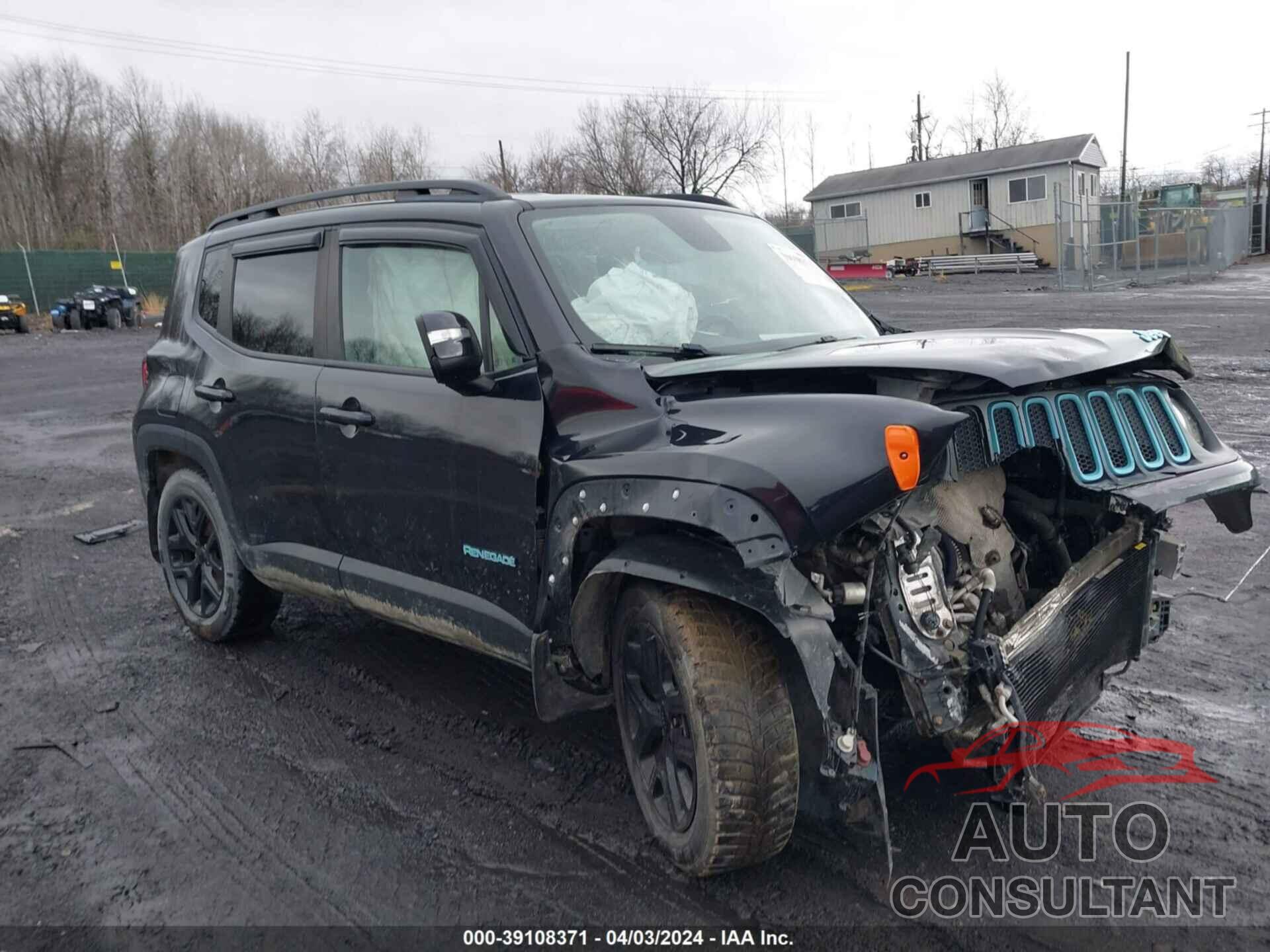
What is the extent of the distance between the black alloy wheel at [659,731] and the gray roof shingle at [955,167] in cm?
4761

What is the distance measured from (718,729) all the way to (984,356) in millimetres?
1252

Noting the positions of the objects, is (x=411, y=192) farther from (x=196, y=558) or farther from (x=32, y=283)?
(x=32, y=283)

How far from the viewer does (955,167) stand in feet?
160

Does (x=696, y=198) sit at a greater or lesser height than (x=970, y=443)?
greater

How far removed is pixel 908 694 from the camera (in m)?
2.73

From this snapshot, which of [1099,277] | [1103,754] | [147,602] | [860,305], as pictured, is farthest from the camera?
[1099,277]

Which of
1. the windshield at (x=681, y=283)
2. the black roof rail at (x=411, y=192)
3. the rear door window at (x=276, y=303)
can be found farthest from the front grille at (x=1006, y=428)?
the rear door window at (x=276, y=303)

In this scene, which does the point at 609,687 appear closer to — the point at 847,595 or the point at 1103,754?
the point at 847,595

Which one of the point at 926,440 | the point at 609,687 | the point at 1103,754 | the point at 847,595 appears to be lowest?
the point at 1103,754

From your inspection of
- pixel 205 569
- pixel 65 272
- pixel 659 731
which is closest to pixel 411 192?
pixel 205 569

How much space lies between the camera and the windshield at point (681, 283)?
11.8 ft

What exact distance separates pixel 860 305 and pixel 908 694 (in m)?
2.42

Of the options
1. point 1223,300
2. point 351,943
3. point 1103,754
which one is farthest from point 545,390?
point 1223,300

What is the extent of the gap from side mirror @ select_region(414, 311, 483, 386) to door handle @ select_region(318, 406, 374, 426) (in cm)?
68
